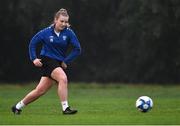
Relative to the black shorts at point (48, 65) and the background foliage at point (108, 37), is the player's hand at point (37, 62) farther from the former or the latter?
the background foliage at point (108, 37)

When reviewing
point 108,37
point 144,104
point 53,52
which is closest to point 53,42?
point 53,52

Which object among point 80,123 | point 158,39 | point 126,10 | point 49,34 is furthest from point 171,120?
point 126,10

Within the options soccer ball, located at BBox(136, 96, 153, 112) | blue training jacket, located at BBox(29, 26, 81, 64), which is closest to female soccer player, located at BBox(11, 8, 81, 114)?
blue training jacket, located at BBox(29, 26, 81, 64)

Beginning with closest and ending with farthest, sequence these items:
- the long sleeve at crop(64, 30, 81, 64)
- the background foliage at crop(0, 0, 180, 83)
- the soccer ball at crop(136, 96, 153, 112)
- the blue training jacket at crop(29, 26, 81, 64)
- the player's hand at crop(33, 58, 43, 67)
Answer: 1. the player's hand at crop(33, 58, 43, 67)
2. the blue training jacket at crop(29, 26, 81, 64)
3. the long sleeve at crop(64, 30, 81, 64)
4. the soccer ball at crop(136, 96, 153, 112)
5. the background foliage at crop(0, 0, 180, 83)

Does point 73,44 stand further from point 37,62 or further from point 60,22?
point 37,62

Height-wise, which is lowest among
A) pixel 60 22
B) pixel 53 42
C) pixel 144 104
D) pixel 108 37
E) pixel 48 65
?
pixel 144 104

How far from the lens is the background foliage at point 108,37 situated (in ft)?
150

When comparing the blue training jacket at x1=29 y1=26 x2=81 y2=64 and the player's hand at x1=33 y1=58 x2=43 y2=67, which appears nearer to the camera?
the player's hand at x1=33 y1=58 x2=43 y2=67

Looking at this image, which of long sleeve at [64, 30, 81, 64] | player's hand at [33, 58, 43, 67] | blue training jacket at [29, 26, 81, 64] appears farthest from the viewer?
long sleeve at [64, 30, 81, 64]

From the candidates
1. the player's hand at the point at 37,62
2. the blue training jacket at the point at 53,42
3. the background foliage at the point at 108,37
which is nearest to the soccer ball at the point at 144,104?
the blue training jacket at the point at 53,42

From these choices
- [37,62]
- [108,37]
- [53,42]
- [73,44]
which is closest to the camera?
[37,62]

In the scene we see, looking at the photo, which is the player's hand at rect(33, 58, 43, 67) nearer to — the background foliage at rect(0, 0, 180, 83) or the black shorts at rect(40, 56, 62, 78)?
the black shorts at rect(40, 56, 62, 78)

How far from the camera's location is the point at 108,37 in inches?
2015

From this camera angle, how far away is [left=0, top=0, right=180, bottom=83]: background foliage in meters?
45.8
